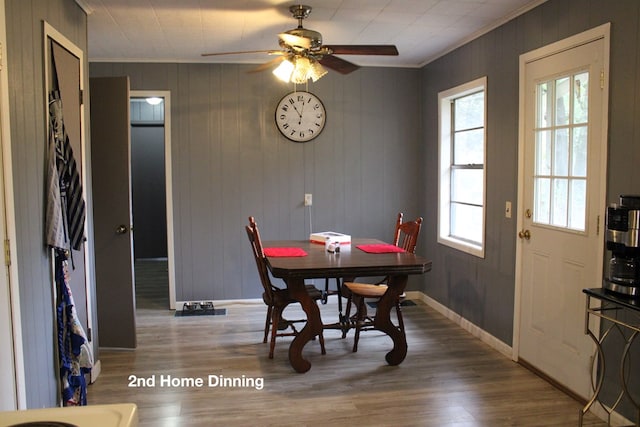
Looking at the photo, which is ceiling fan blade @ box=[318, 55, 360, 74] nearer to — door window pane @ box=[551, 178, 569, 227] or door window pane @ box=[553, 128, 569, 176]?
door window pane @ box=[553, 128, 569, 176]

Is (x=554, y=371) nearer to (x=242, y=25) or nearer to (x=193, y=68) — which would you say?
(x=242, y=25)

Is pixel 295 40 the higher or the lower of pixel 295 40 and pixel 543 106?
the higher

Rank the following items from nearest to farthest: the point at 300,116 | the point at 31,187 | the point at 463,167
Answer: the point at 31,187 < the point at 463,167 < the point at 300,116

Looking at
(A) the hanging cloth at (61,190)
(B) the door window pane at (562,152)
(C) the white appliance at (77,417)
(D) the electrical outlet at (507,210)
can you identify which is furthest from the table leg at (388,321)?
(C) the white appliance at (77,417)

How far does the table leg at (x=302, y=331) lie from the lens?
351cm

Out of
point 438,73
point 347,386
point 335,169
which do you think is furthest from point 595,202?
point 335,169

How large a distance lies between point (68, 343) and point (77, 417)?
1.98 meters

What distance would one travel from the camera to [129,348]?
395 cm

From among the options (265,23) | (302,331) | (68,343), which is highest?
(265,23)

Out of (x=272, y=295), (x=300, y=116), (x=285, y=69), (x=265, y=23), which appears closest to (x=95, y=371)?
(x=272, y=295)

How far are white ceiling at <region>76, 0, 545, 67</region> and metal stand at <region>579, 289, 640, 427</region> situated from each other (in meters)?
1.93

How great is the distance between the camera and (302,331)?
3580 mm

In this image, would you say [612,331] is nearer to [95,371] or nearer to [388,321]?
[388,321]

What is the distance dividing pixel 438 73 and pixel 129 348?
3.56 metres
